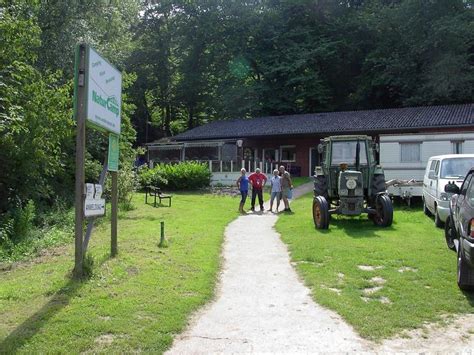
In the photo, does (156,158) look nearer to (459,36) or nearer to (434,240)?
(459,36)

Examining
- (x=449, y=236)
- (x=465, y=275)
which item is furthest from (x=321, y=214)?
(x=465, y=275)

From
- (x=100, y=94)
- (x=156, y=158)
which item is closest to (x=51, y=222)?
(x=100, y=94)

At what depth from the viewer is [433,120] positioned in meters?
28.4

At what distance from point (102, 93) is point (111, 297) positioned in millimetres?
3330

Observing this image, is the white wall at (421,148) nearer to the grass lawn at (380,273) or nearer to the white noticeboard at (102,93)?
the grass lawn at (380,273)

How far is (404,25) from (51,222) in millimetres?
32522

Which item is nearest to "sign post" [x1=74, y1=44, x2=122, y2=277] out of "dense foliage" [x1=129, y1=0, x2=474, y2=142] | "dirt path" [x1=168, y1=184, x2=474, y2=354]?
"dirt path" [x1=168, y1=184, x2=474, y2=354]

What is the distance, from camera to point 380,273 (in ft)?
24.4

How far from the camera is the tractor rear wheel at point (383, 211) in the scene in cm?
1220

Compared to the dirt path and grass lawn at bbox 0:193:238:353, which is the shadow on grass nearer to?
grass lawn at bbox 0:193:238:353

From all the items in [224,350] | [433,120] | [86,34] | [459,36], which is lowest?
[224,350]

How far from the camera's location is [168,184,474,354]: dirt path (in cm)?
458

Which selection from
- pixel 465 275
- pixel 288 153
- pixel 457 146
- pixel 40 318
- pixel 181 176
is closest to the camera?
pixel 40 318

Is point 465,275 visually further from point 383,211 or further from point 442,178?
point 442,178
